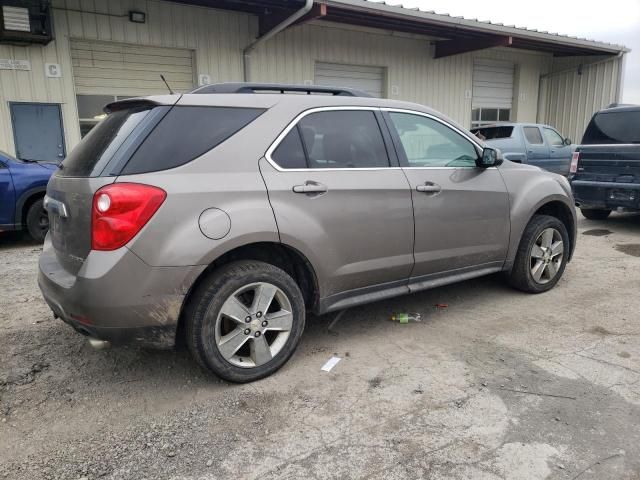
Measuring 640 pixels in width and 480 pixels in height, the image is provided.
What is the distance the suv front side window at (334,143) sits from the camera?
3221 mm

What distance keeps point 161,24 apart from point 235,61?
1.73 metres

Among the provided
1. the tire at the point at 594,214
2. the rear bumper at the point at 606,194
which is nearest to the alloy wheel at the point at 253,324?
the rear bumper at the point at 606,194

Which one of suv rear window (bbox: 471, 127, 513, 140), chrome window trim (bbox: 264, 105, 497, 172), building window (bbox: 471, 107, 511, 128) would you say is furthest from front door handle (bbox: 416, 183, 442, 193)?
building window (bbox: 471, 107, 511, 128)

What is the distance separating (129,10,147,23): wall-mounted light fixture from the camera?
9.92m

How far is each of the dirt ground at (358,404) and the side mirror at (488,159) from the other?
1.26 m

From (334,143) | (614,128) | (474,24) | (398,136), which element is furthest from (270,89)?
(474,24)

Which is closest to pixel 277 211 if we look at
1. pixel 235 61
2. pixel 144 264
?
pixel 144 264

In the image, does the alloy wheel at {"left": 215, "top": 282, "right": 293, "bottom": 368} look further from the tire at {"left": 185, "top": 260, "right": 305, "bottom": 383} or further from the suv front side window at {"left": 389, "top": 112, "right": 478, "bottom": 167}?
the suv front side window at {"left": 389, "top": 112, "right": 478, "bottom": 167}

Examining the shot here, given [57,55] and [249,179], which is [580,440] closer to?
[249,179]

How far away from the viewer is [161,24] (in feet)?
34.1

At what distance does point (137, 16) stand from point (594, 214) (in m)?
9.47

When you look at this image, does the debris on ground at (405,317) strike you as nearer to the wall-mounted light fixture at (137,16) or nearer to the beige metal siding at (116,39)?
the beige metal siding at (116,39)

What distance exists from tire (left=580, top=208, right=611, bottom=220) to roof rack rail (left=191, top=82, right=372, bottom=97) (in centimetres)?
682

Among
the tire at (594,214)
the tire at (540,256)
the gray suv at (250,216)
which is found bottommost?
the tire at (594,214)
